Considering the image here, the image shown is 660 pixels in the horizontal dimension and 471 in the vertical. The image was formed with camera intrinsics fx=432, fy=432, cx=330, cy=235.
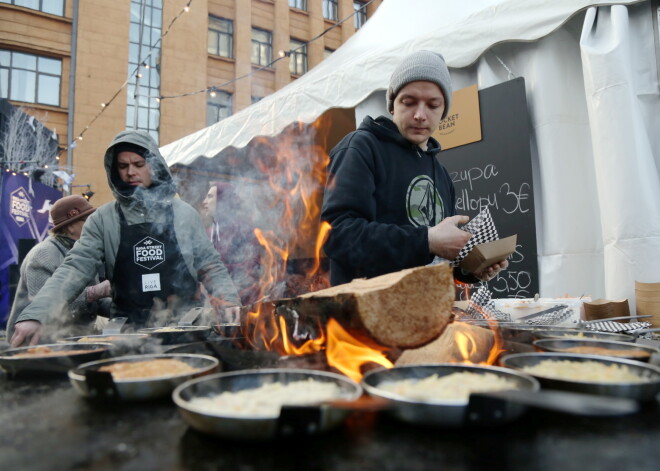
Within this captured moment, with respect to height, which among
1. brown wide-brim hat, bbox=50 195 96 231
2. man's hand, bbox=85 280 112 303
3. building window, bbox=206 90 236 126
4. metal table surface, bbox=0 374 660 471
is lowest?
metal table surface, bbox=0 374 660 471

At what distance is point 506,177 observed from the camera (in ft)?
12.3

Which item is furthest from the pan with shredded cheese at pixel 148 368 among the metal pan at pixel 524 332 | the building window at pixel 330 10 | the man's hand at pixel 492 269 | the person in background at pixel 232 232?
the building window at pixel 330 10

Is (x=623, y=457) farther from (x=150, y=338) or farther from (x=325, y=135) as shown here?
(x=325, y=135)

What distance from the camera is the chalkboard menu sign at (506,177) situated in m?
3.57

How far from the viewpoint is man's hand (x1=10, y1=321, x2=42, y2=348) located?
1.98 m

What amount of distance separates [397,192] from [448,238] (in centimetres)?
51

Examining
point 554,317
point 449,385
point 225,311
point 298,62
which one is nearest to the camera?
point 449,385

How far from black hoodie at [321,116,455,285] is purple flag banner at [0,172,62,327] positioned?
25.3 feet

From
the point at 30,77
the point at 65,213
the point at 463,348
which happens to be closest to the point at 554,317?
the point at 463,348

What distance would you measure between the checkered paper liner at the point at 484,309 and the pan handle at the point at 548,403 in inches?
72.9

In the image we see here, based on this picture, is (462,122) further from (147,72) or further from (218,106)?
(147,72)

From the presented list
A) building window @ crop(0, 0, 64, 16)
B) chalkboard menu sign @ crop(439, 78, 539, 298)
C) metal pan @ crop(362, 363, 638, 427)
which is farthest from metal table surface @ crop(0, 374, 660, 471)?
building window @ crop(0, 0, 64, 16)

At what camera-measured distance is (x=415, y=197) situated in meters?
2.32

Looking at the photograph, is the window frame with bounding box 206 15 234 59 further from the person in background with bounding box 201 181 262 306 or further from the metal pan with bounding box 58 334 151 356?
the metal pan with bounding box 58 334 151 356
